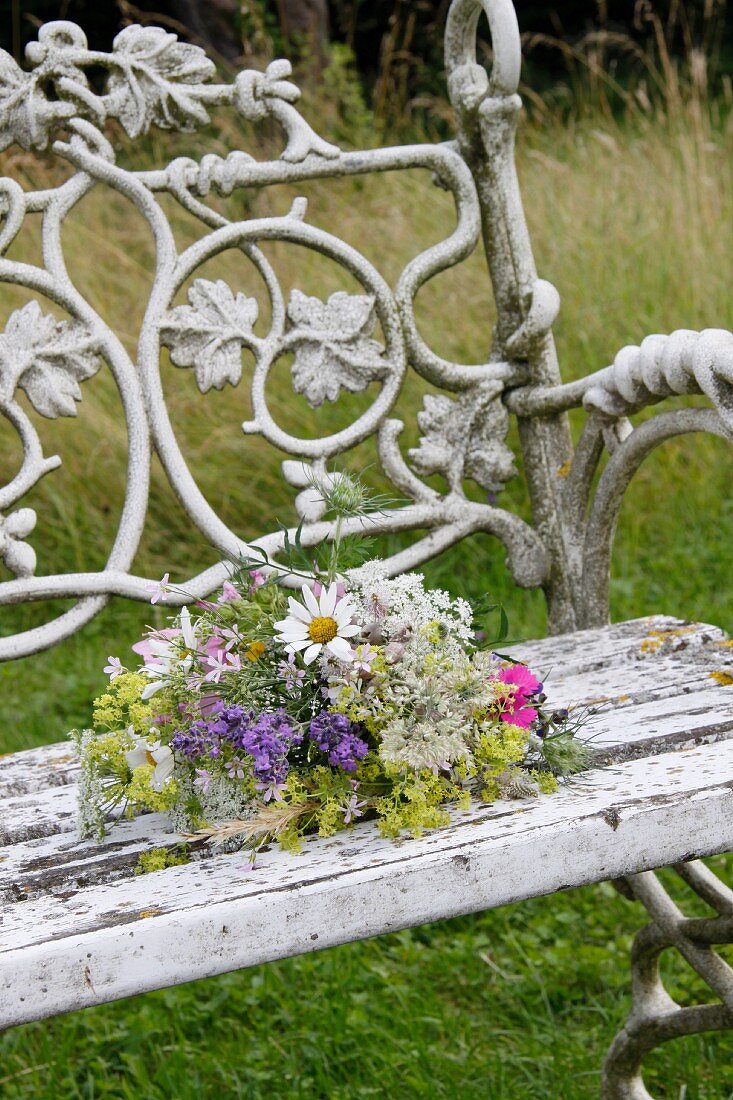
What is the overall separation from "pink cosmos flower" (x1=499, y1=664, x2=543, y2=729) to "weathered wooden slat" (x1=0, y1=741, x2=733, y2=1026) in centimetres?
8

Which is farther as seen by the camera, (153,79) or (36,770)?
(153,79)

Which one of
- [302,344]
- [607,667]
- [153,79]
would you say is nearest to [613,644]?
[607,667]

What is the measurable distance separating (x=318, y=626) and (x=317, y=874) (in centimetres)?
24

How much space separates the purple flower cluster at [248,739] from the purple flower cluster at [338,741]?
3 cm

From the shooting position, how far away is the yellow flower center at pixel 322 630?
1280 mm

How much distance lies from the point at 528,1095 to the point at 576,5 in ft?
41.4

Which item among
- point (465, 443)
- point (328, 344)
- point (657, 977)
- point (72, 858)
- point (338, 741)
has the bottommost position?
point (657, 977)

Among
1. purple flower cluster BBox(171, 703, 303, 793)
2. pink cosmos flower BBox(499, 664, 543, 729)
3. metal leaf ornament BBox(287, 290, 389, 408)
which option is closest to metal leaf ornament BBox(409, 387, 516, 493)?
metal leaf ornament BBox(287, 290, 389, 408)

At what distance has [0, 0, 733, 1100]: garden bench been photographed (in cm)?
150

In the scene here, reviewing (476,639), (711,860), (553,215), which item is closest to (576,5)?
(553,215)

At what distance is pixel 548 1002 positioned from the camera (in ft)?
8.00

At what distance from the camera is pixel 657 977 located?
6.74 ft

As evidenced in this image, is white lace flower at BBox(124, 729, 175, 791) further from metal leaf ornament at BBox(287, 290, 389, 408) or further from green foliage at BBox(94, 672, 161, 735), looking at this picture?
metal leaf ornament at BBox(287, 290, 389, 408)

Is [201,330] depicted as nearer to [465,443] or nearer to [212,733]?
[465,443]
